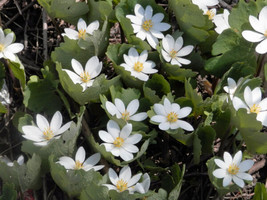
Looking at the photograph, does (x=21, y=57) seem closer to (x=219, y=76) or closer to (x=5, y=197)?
(x=5, y=197)

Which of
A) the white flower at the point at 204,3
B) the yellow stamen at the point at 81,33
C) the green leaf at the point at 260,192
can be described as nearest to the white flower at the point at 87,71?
the yellow stamen at the point at 81,33

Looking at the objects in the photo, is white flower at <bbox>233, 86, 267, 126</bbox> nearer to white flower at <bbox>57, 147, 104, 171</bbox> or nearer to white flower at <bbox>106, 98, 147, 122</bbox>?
white flower at <bbox>106, 98, 147, 122</bbox>

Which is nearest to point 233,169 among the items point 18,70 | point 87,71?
point 87,71

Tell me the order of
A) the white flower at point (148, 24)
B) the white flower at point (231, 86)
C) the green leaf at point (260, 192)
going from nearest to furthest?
the green leaf at point (260, 192)
the white flower at point (231, 86)
the white flower at point (148, 24)

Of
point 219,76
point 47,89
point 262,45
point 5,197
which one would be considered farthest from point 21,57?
point 262,45

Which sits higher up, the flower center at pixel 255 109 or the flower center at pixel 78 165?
the flower center at pixel 255 109

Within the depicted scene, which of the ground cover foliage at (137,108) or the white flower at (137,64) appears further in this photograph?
the white flower at (137,64)

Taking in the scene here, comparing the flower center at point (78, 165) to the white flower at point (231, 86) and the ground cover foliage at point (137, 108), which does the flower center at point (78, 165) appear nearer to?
the ground cover foliage at point (137, 108)
